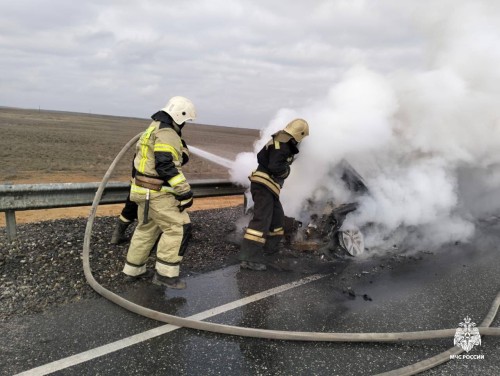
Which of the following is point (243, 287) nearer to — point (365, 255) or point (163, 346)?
point (163, 346)

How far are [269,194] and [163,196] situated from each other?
1.46 meters

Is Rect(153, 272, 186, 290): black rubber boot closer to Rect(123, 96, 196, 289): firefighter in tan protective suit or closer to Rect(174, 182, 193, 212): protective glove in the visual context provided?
Rect(123, 96, 196, 289): firefighter in tan protective suit

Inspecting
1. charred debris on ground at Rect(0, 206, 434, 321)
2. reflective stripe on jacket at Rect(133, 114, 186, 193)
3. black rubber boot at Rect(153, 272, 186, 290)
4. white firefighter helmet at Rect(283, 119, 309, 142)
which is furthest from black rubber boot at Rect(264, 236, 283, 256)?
reflective stripe on jacket at Rect(133, 114, 186, 193)

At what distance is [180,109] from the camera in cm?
427

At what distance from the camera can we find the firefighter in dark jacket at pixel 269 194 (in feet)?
16.1

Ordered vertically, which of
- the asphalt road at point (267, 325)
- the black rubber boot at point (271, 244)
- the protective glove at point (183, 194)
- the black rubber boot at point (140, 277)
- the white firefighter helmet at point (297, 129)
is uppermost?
the white firefighter helmet at point (297, 129)

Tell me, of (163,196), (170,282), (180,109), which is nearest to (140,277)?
(170,282)

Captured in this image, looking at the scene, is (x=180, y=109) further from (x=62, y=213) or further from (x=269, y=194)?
(x=62, y=213)

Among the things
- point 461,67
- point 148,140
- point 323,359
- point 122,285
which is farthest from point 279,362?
point 461,67

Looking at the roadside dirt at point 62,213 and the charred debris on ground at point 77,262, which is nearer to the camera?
the charred debris on ground at point 77,262

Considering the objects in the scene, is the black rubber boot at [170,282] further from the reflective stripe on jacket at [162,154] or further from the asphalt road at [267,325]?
the reflective stripe on jacket at [162,154]

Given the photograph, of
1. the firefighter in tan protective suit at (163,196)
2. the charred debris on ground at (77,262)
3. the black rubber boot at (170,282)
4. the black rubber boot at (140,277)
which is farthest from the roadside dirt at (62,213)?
the black rubber boot at (170,282)

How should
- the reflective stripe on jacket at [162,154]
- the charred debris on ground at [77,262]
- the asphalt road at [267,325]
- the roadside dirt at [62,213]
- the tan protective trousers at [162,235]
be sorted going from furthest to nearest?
the roadside dirt at [62,213] < the tan protective trousers at [162,235] < the reflective stripe on jacket at [162,154] < the charred debris on ground at [77,262] < the asphalt road at [267,325]

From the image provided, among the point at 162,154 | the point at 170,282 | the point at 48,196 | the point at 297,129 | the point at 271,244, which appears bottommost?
the point at 170,282
